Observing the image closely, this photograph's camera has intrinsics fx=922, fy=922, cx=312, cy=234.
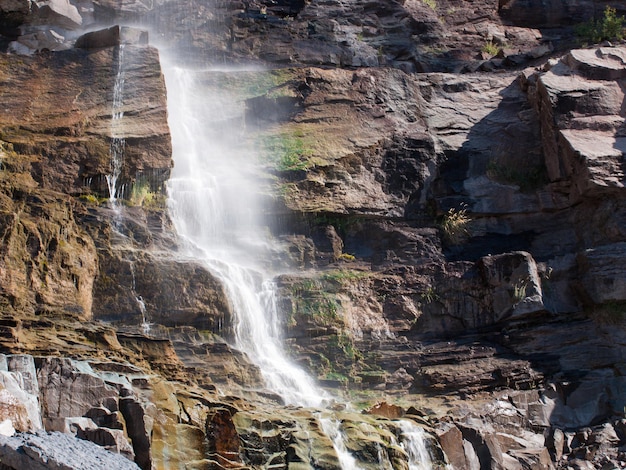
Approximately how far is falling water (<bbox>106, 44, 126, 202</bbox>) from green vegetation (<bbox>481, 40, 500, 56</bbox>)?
492 inches

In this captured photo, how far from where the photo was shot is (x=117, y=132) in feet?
74.1

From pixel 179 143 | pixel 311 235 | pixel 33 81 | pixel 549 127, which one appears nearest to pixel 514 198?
pixel 549 127

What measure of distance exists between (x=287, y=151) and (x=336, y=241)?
2.99m

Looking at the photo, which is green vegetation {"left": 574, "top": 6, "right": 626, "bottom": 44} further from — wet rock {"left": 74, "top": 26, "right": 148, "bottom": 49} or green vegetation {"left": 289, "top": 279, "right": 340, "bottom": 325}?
wet rock {"left": 74, "top": 26, "right": 148, "bottom": 49}

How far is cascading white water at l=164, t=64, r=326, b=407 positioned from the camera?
20125mm

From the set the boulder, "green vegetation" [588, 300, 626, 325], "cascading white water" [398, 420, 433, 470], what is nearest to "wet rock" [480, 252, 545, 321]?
"green vegetation" [588, 300, 626, 325]

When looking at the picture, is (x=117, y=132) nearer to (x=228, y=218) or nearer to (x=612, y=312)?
(x=228, y=218)

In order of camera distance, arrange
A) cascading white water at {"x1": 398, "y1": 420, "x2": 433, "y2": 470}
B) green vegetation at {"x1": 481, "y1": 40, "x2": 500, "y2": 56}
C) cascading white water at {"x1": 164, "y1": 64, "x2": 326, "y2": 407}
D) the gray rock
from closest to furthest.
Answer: the gray rock
cascading white water at {"x1": 398, "y1": 420, "x2": 433, "y2": 470}
cascading white water at {"x1": 164, "y1": 64, "x2": 326, "y2": 407}
green vegetation at {"x1": 481, "y1": 40, "x2": 500, "y2": 56}

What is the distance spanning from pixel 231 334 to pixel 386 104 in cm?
986

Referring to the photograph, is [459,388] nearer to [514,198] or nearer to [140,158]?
[514,198]

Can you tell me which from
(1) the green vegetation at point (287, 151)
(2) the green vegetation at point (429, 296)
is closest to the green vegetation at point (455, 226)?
(2) the green vegetation at point (429, 296)

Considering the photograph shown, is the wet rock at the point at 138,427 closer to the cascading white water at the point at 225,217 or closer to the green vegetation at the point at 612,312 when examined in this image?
the cascading white water at the point at 225,217

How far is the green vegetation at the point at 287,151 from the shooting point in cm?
2488

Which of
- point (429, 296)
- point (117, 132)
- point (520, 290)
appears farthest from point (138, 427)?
point (520, 290)
